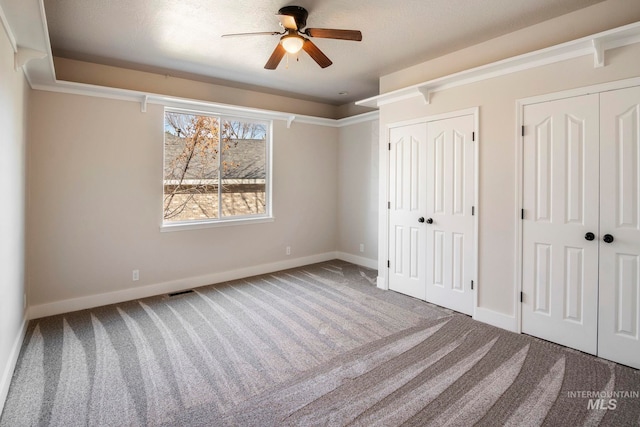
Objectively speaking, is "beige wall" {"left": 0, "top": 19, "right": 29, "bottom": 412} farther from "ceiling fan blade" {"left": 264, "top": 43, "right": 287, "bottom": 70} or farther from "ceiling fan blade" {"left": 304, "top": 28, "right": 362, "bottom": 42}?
"ceiling fan blade" {"left": 304, "top": 28, "right": 362, "bottom": 42}

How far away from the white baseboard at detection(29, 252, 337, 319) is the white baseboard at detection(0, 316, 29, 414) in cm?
47

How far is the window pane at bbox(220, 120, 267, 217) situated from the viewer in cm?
482

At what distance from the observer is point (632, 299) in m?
2.49

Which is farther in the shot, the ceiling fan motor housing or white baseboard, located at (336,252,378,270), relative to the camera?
white baseboard, located at (336,252,378,270)

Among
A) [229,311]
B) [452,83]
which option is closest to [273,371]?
[229,311]

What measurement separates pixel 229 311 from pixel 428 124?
310cm

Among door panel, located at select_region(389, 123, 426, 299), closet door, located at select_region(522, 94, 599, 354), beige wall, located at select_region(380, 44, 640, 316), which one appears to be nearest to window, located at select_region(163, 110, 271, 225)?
door panel, located at select_region(389, 123, 426, 299)

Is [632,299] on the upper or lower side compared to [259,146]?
lower

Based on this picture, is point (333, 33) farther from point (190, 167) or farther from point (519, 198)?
point (190, 167)

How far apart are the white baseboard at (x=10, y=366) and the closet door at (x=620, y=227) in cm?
429

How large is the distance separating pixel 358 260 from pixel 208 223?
2.58 m

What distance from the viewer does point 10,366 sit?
2363 mm

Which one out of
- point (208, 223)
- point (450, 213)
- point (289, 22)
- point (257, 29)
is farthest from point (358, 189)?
point (289, 22)

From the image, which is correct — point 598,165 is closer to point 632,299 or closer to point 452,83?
point 632,299
